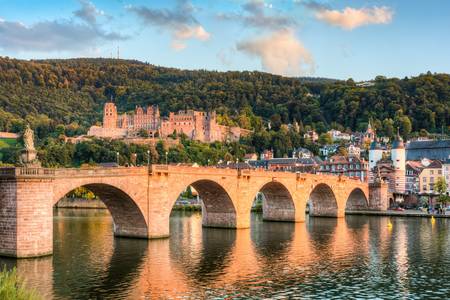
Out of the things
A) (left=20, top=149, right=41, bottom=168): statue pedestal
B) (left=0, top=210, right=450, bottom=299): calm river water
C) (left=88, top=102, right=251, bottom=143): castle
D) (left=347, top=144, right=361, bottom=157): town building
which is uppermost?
(left=88, top=102, right=251, bottom=143): castle

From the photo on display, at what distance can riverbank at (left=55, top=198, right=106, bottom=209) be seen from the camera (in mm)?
96350

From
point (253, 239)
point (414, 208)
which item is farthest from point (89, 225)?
point (414, 208)

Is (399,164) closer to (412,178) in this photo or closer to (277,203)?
(412,178)

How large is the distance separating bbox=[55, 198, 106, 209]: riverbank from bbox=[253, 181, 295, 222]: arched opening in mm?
37802

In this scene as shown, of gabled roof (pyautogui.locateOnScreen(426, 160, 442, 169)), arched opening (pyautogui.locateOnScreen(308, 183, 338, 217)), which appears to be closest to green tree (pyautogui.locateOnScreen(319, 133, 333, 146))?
gabled roof (pyautogui.locateOnScreen(426, 160, 442, 169))

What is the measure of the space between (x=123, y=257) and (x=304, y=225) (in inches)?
1220

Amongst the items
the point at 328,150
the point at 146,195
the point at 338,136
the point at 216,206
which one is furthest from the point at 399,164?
the point at 338,136

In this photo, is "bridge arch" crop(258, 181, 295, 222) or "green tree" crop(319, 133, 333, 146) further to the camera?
"green tree" crop(319, 133, 333, 146)

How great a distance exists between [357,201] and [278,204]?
26.6 meters

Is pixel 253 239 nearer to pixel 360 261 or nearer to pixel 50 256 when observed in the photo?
pixel 360 261

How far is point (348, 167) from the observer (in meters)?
110

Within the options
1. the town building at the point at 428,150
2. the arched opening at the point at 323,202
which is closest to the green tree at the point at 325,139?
the town building at the point at 428,150

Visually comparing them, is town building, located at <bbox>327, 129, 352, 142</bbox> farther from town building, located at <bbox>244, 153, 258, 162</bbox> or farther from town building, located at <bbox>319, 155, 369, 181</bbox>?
town building, located at <bbox>319, 155, 369, 181</bbox>

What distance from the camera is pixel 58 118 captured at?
186 meters
